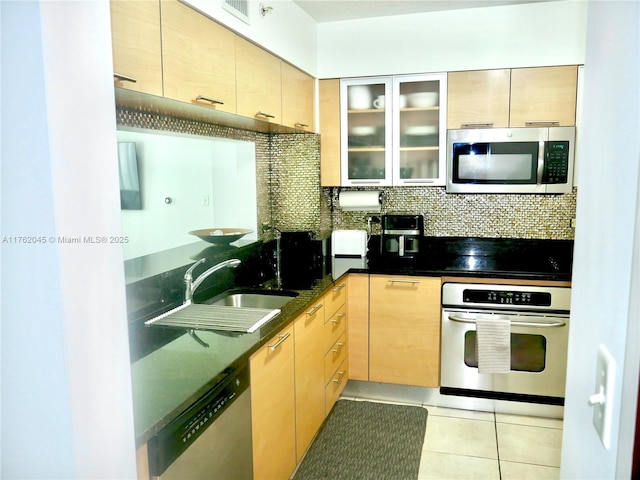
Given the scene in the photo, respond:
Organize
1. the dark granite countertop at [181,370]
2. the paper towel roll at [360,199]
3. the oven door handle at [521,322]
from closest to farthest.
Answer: the dark granite countertop at [181,370] → the oven door handle at [521,322] → the paper towel roll at [360,199]

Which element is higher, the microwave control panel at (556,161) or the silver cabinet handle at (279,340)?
the microwave control panel at (556,161)

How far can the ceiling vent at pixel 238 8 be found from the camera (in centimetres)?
205

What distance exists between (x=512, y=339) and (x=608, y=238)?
234 cm

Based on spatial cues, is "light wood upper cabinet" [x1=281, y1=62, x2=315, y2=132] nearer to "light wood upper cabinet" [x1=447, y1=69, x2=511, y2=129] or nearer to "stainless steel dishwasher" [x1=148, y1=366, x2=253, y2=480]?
"light wood upper cabinet" [x1=447, y1=69, x2=511, y2=129]

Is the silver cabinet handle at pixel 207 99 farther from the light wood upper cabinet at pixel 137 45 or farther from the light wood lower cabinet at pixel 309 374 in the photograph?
the light wood lower cabinet at pixel 309 374

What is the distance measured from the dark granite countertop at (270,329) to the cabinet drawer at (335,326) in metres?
0.24

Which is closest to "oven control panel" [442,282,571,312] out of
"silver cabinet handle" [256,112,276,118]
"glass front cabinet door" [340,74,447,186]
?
"glass front cabinet door" [340,74,447,186]

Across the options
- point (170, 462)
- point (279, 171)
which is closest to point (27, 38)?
point (170, 462)

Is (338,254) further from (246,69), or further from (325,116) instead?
(246,69)

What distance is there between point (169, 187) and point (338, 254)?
148cm

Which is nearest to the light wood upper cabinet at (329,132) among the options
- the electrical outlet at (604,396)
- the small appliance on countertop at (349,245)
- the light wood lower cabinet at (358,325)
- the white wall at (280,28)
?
the white wall at (280,28)

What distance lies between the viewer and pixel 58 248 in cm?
69

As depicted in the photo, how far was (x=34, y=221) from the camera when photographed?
0.70 m

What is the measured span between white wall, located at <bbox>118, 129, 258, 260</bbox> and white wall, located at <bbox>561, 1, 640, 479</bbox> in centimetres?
163
